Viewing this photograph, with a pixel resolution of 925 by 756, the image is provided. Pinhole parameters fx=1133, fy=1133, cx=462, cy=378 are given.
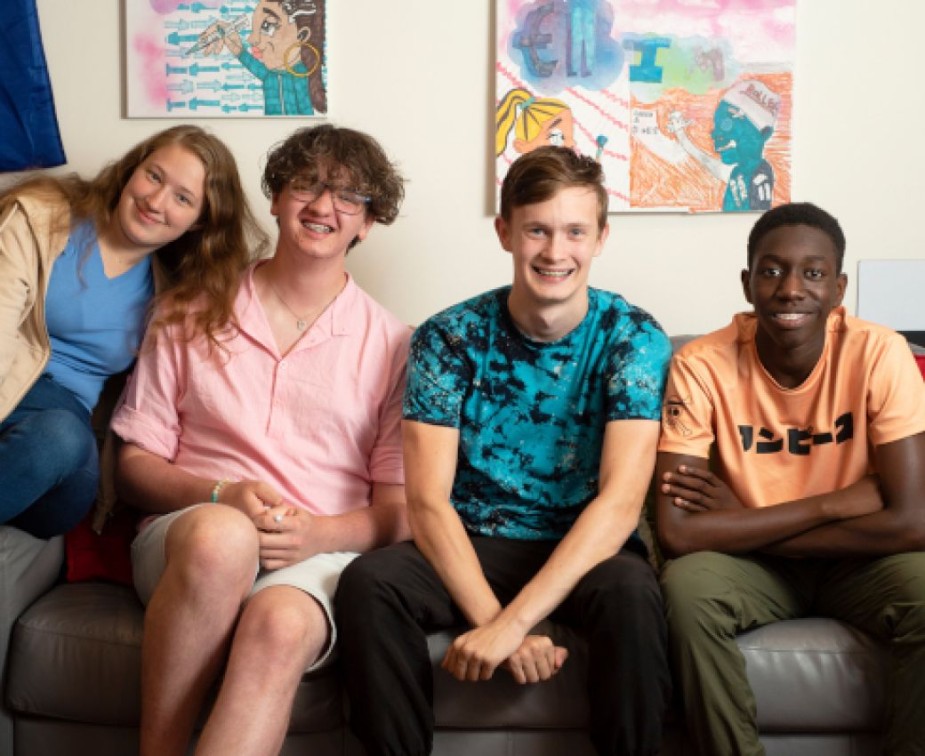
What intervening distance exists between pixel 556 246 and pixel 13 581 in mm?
1073

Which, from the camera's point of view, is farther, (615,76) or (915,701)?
(615,76)

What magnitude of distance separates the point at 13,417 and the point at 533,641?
104cm

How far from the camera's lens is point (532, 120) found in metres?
2.46

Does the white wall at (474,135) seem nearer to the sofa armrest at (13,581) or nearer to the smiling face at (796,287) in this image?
the smiling face at (796,287)

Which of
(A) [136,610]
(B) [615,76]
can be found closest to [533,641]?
(A) [136,610]

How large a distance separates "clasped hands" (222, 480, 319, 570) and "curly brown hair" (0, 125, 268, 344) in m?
0.36

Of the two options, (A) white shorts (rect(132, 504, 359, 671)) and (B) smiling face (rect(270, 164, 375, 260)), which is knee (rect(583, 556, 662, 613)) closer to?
(A) white shorts (rect(132, 504, 359, 671))

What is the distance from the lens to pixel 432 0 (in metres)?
2.47

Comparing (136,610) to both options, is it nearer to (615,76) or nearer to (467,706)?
(467,706)

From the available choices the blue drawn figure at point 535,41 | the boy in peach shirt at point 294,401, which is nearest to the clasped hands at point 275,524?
the boy in peach shirt at point 294,401

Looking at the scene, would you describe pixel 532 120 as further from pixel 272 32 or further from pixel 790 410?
pixel 790 410

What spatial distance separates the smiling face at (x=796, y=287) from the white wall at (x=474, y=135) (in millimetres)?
586

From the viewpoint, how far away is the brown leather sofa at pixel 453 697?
1.77 m

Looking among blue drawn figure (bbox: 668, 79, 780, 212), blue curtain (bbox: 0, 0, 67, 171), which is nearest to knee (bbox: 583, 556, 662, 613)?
blue drawn figure (bbox: 668, 79, 780, 212)
